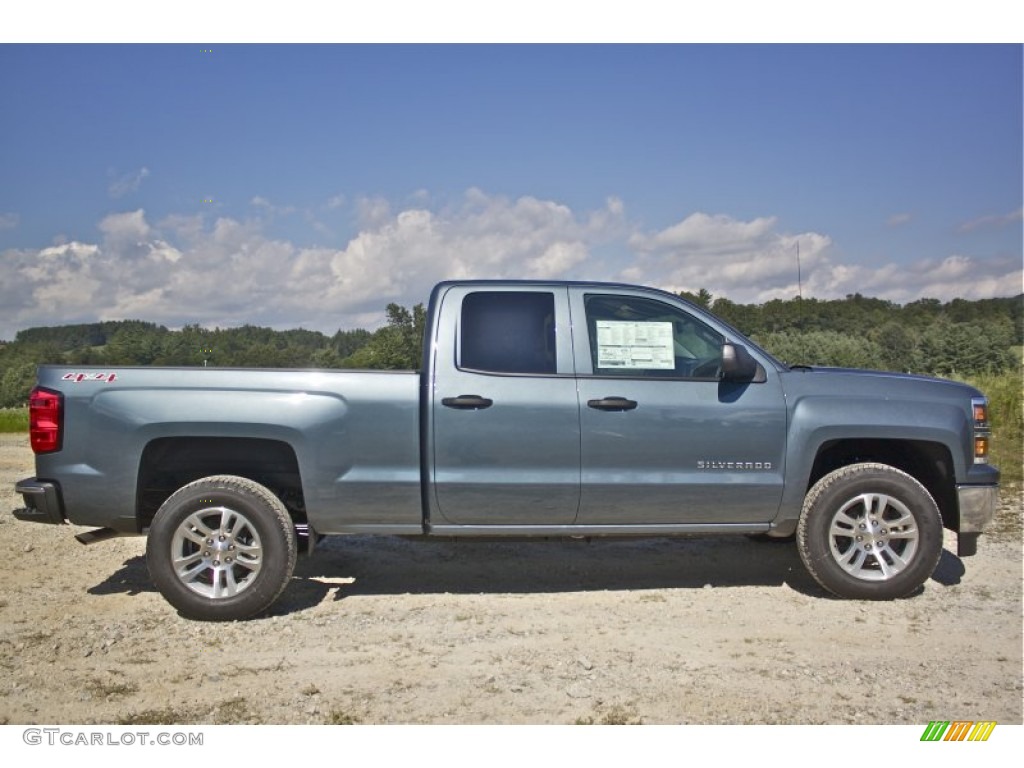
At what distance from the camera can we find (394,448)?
4637 mm

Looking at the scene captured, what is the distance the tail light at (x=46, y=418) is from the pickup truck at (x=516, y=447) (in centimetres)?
1

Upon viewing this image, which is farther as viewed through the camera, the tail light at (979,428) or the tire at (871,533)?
the tail light at (979,428)

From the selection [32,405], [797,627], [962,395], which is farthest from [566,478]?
[32,405]

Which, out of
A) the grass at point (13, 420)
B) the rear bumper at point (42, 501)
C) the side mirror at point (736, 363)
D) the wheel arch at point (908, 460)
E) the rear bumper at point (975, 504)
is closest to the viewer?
the rear bumper at point (42, 501)

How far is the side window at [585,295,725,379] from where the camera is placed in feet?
16.0

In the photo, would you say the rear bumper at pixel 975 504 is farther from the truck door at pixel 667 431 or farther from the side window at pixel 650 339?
the side window at pixel 650 339

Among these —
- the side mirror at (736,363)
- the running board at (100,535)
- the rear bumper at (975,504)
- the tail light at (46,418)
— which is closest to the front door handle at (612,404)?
the side mirror at (736,363)

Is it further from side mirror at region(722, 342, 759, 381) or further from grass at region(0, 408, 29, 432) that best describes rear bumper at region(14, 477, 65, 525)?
grass at region(0, 408, 29, 432)

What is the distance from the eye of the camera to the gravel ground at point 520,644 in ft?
11.5

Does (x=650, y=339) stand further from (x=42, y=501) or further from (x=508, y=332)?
(x=42, y=501)

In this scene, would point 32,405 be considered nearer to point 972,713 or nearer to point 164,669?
point 164,669
